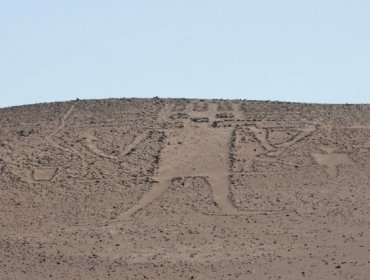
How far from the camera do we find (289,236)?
2147 centimetres

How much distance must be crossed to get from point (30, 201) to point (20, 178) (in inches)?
72.5

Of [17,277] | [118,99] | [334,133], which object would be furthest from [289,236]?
[118,99]

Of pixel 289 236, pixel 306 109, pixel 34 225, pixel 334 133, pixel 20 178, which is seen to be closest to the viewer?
pixel 289 236

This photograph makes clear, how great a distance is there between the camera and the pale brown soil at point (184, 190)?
1994 centimetres

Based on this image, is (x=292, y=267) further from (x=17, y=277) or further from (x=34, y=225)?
(x=34, y=225)

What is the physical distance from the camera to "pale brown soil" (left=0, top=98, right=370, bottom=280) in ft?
65.4

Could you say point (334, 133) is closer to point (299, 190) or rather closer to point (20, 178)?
point (299, 190)

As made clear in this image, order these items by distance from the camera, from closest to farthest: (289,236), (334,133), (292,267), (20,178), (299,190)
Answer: (292,267), (289,236), (299,190), (20,178), (334,133)

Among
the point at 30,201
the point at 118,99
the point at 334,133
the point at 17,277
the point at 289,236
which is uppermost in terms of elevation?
the point at 118,99

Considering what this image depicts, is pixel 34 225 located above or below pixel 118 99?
below

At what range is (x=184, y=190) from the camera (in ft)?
82.8

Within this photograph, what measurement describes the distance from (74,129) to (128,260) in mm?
11065

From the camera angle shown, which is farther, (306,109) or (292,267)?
(306,109)

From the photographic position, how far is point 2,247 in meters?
21.5
